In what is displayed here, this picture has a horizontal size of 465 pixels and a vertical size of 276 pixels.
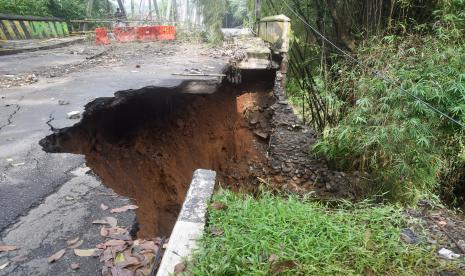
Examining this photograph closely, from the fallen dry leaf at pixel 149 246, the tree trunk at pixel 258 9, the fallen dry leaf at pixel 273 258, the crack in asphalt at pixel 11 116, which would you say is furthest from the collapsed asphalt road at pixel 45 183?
the tree trunk at pixel 258 9

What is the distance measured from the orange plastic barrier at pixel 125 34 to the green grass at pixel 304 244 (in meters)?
12.4

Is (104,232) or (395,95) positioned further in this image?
(395,95)

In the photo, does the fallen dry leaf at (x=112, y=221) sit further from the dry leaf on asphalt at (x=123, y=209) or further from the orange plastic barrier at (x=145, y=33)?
the orange plastic barrier at (x=145, y=33)

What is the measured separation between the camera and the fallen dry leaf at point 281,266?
2.03m

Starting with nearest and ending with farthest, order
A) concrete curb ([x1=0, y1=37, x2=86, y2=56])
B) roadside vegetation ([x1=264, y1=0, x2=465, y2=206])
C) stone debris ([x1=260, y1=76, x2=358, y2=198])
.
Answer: roadside vegetation ([x1=264, y1=0, x2=465, y2=206]), stone debris ([x1=260, y1=76, x2=358, y2=198]), concrete curb ([x1=0, y1=37, x2=86, y2=56])

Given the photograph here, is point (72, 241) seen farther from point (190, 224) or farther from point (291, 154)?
point (291, 154)

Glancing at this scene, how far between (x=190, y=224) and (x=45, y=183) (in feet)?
4.38

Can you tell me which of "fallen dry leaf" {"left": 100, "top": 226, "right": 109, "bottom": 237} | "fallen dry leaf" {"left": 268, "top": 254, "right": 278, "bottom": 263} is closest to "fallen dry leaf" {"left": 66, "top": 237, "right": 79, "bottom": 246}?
"fallen dry leaf" {"left": 100, "top": 226, "right": 109, "bottom": 237}

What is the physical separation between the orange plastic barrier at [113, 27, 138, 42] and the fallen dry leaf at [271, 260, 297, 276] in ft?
43.6

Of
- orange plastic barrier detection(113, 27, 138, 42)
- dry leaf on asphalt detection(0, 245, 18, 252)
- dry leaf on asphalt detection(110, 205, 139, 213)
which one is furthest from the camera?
orange plastic barrier detection(113, 27, 138, 42)

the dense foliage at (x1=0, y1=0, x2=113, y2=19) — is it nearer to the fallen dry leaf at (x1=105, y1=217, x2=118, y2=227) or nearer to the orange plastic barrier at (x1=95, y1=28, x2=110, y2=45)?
the orange plastic barrier at (x1=95, y1=28, x2=110, y2=45)

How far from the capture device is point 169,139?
20.7 ft

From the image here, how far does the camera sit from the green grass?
2.10 m

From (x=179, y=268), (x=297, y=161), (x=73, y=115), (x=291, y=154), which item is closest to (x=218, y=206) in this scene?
(x=179, y=268)
